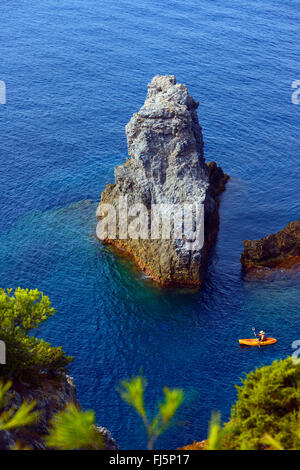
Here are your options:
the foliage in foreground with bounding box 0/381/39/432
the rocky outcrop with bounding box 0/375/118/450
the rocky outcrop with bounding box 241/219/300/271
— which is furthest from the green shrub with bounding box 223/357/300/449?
the rocky outcrop with bounding box 241/219/300/271

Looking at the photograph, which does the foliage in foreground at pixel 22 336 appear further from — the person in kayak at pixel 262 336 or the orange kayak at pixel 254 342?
the person in kayak at pixel 262 336

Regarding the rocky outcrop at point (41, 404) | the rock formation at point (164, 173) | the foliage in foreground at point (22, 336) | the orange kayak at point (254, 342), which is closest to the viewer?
the rocky outcrop at point (41, 404)

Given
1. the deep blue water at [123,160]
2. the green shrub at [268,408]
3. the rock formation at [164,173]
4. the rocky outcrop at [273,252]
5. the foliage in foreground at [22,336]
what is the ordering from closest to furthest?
1. the green shrub at [268,408]
2. the foliage in foreground at [22,336]
3. the deep blue water at [123,160]
4. the rock formation at [164,173]
5. the rocky outcrop at [273,252]

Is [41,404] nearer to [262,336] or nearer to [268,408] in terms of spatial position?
[268,408]

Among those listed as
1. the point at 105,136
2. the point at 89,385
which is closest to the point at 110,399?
the point at 89,385

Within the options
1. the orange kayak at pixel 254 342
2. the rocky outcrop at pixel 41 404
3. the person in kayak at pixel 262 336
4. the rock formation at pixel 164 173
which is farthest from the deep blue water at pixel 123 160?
the rocky outcrop at pixel 41 404
